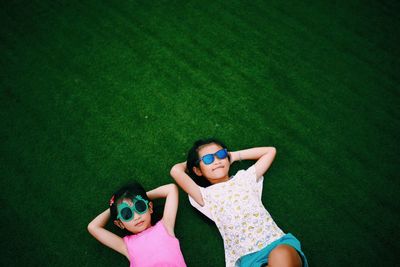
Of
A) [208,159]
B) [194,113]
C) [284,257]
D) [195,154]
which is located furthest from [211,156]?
[284,257]

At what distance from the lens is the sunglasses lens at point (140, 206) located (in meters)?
2.55

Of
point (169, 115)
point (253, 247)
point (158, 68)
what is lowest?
point (253, 247)

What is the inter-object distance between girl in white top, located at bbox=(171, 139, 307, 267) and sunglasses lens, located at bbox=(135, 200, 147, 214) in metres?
0.46

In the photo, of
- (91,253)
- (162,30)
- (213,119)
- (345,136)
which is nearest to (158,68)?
(162,30)

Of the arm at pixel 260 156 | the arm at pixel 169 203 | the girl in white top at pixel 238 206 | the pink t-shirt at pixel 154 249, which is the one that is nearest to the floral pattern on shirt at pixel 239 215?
the girl in white top at pixel 238 206

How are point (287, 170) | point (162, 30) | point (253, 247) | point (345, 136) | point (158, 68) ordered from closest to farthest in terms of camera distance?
point (253, 247), point (287, 170), point (345, 136), point (158, 68), point (162, 30)

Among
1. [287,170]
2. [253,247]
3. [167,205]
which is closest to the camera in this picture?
[253,247]

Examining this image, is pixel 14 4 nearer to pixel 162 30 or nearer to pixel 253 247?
Result: pixel 162 30

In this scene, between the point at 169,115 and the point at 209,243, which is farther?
the point at 169,115

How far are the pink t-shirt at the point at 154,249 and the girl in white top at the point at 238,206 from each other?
0.48m

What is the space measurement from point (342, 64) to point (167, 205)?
3507 millimetres

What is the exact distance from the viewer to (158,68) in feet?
12.7

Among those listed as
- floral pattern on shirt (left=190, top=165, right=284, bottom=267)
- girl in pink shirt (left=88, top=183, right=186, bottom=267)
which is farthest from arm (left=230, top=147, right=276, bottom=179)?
girl in pink shirt (left=88, top=183, right=186, bottom=267)

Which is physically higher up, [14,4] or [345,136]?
[345,136]
